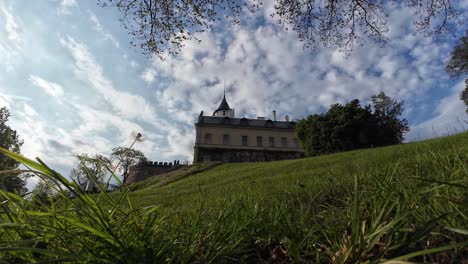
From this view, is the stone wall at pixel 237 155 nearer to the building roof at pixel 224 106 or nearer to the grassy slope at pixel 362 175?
the building roof at pixel 224 106

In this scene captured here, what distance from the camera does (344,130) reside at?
29.5m

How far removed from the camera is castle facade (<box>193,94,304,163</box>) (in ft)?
160

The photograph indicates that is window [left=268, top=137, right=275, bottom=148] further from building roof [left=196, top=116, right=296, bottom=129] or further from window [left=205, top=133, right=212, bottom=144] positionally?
window [left=205, top=133, right=212, bottom=144]

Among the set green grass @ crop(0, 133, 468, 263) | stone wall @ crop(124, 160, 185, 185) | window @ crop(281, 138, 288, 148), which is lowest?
green grass @ crop(0, 133, 468, 263)

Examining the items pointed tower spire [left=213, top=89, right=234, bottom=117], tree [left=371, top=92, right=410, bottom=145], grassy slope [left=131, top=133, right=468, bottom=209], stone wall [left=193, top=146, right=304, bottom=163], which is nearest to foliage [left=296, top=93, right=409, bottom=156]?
tree [left=371, top=92, right=410, bottom=145]

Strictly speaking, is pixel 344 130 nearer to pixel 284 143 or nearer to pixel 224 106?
pixel 284 143

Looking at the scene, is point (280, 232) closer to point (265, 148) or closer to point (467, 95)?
point (467, 95)

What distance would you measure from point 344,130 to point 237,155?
24.1 metres

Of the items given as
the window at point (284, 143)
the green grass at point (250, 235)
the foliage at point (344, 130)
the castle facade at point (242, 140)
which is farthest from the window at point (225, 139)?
the green grass at point (250, 235)

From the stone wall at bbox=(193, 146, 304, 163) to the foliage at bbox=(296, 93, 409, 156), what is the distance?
18609mm

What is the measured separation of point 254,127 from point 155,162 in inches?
804

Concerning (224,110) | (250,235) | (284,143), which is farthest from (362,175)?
(224,110)

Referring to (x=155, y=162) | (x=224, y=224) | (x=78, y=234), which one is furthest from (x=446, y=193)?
(x=155, y=162)

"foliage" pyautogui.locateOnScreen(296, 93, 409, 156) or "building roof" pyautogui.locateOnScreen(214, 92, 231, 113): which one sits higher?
"building roof" pyautogui.locateOnScreen(214, 92, 231, 113)
